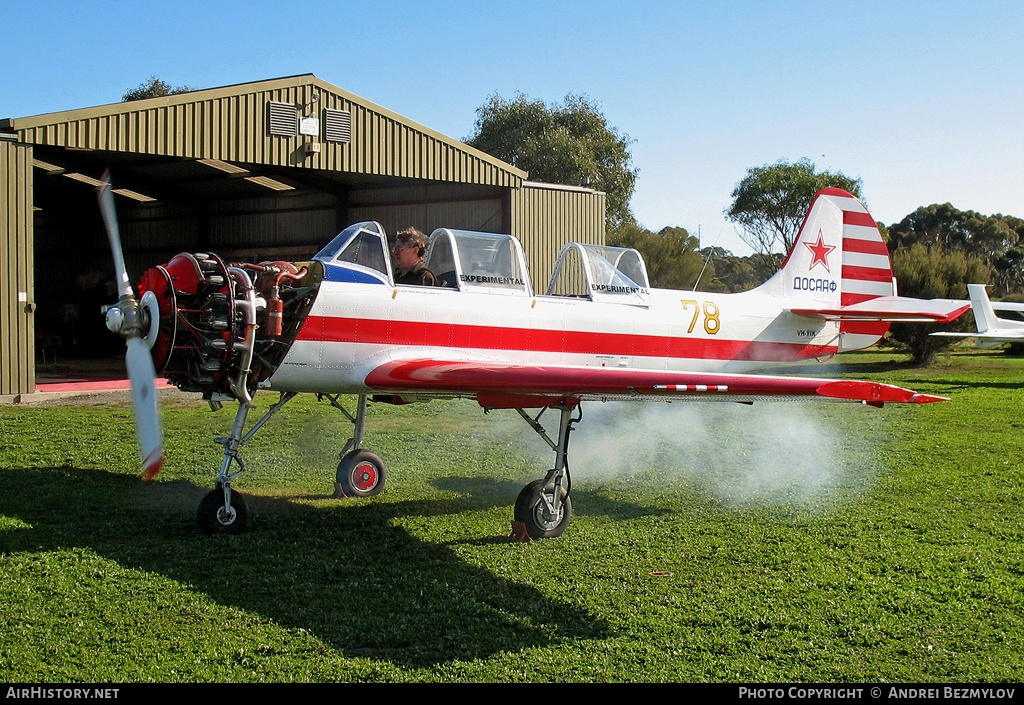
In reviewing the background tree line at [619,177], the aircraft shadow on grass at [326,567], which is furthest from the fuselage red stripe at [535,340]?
the background tree line at [619,177]

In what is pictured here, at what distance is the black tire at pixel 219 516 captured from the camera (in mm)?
6664

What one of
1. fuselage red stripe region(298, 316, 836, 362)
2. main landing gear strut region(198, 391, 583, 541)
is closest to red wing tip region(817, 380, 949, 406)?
main landing gear strut region(198, 391, 583, 541)

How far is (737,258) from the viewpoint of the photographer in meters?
76.1

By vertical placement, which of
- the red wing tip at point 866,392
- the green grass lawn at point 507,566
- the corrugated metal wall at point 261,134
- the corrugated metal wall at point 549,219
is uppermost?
the corrugated metal wall at point 261,134

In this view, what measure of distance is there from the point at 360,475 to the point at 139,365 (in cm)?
292

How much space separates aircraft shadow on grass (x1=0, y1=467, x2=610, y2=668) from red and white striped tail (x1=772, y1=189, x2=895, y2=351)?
5.31 metres

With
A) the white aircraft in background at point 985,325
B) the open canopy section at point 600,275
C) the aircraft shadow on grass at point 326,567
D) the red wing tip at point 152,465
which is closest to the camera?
the aircraft shadow on grass at point 326,567

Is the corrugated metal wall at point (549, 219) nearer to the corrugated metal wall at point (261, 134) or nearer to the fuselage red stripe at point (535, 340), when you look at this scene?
the corrugated metal wall at point (261, 134)

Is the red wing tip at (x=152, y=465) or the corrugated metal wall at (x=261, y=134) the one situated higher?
the corrugated metal wall at (x=261, y=134)

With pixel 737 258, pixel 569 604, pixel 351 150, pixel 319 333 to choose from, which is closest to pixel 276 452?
pixel 319 333

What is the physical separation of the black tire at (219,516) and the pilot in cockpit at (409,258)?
2.56m
